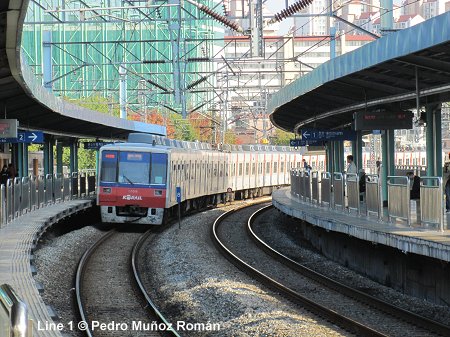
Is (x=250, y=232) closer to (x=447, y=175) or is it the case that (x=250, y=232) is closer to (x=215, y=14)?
(x=215, y=14)

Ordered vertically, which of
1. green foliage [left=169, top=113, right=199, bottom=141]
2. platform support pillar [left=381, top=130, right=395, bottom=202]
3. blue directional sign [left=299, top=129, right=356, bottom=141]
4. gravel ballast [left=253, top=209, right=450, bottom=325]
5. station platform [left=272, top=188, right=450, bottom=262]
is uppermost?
green foliage [left=169, top=113, right=199, bottom=141]

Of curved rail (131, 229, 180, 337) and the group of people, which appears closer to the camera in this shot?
curved rail (131, 229, 180, 337)

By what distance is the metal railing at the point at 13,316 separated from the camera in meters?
4.70

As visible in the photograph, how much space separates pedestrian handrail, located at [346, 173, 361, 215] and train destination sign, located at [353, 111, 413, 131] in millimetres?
1635

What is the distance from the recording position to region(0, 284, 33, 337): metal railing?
470 centimetres

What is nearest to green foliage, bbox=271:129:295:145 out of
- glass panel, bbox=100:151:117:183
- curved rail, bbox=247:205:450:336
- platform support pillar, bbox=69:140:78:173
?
platform support pillar, bbox=69:140:78:173

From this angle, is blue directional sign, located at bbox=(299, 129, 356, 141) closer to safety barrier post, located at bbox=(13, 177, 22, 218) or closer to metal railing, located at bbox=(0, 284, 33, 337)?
safety barrier post, located at bbox=(13, 177, 22, 218)

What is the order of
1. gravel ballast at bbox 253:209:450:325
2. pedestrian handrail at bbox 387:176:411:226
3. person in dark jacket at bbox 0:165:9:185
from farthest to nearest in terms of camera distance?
person in dark jacket at bbox 0:165:9:185 → pedestrian handrail at bbox 387:176:411:226 → gravel ballast at bbox 253:209:450:325

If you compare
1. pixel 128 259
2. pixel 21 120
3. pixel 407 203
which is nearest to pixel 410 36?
pixel 407 203

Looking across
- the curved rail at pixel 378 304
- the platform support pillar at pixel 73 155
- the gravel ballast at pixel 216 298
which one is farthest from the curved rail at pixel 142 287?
the platform support pillar at pixel 73 155

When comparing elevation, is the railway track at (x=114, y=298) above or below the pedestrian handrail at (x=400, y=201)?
below

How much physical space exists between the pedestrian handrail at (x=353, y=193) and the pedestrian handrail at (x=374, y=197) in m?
0.55

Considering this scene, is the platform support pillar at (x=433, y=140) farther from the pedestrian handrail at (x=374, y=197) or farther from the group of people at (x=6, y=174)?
the group of people at (x=6, y=174)

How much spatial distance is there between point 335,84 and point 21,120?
1271 cm
